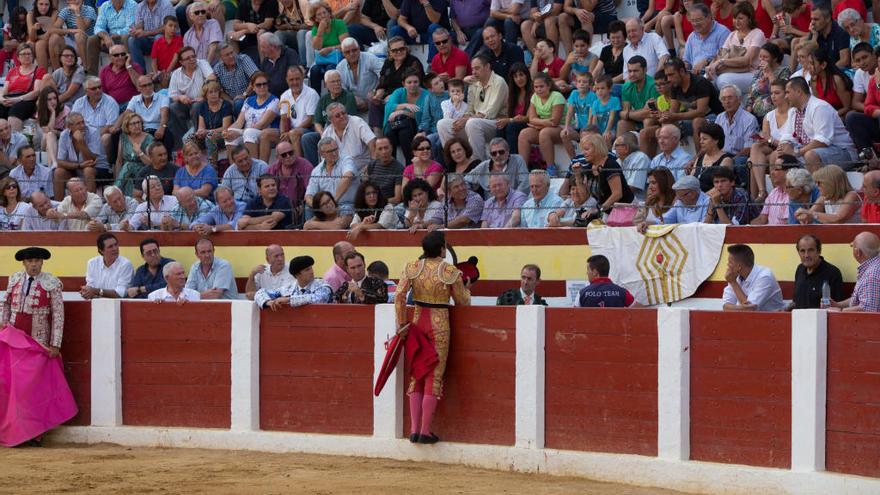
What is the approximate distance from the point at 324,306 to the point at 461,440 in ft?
4.21

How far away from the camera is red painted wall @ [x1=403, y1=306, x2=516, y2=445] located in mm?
9281

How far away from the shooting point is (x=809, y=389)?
7996 millimetres

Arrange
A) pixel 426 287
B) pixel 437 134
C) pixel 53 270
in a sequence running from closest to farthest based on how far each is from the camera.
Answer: pixel 426 287 < pixel 437 134 < pixel 53 270

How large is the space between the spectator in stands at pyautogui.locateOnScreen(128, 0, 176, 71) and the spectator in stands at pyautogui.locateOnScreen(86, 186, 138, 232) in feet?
8.34

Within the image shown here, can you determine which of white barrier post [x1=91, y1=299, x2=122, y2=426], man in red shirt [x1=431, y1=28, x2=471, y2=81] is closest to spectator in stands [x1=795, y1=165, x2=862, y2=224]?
man in red shirt [x1=431, y1=28, x2=471, y2=81]

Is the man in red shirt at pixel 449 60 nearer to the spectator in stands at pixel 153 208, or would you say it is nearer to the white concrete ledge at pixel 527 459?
the spectator in stands at pixel 153 208

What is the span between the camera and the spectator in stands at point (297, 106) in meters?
13.2

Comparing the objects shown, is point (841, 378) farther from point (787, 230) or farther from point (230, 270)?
point (230, 270)

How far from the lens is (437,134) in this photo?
12.4m

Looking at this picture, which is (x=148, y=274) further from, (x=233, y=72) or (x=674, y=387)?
(x=674, y=387)

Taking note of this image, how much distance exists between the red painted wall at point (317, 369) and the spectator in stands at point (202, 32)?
5.10 metres

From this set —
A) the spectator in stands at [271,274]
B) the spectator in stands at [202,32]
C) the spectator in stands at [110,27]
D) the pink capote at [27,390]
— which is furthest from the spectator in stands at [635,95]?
the spectator in stands at [110,27]

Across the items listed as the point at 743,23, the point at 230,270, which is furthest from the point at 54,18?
→ the point at 743,23

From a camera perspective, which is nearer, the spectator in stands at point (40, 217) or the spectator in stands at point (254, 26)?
the spectator in stands at point (40, 217)
